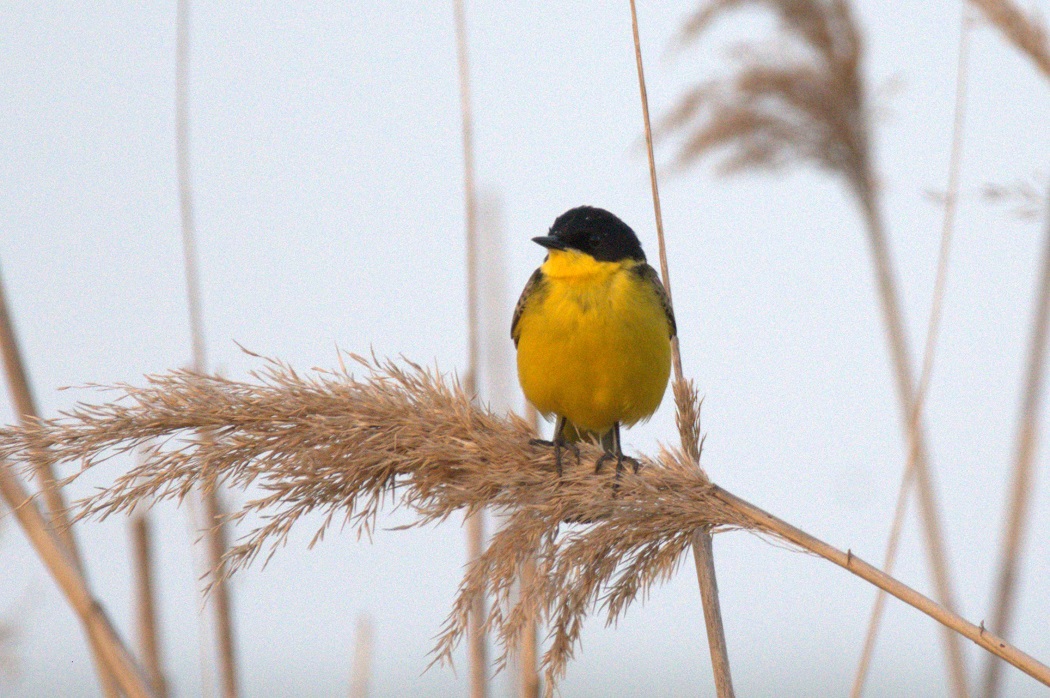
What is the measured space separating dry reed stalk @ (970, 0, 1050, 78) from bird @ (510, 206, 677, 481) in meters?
1.22

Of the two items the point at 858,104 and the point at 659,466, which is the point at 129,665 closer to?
the point at 659,466

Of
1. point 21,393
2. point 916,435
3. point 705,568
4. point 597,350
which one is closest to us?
point 705,568

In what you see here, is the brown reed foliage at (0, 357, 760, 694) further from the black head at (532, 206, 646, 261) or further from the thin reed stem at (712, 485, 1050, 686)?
A: the black head at (532, 206, 646, 261)

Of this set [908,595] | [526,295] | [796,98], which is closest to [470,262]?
[526,295]

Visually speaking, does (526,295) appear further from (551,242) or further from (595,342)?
(595,342)

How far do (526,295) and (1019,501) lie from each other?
1.85 meters

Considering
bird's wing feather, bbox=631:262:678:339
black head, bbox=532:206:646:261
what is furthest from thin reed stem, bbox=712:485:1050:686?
black head, bbox=532:206:646:261

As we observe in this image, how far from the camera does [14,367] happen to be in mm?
2236

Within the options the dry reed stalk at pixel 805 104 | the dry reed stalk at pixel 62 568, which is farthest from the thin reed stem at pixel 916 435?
the dry reed stalk at pixel 62 568

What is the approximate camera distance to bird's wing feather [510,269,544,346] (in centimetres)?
325

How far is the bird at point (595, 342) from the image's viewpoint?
9.47 ft

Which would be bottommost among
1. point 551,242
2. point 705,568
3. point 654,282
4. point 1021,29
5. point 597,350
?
point 705,568

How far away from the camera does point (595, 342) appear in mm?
2885

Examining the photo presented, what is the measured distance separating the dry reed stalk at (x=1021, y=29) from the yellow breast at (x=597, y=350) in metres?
1.26
